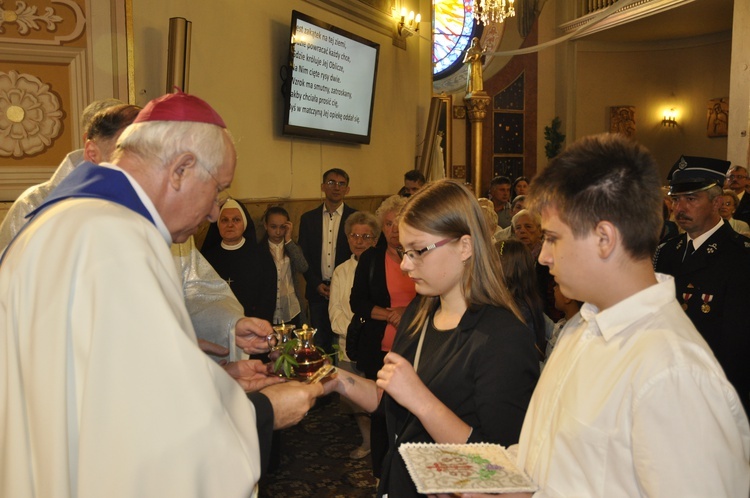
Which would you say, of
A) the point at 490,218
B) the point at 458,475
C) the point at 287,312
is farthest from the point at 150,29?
the point at 458,475

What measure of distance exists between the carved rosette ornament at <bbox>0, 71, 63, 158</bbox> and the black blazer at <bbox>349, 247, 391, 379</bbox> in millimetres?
2154

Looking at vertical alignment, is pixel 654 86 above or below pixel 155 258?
above

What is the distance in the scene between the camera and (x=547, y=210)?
1.56 m

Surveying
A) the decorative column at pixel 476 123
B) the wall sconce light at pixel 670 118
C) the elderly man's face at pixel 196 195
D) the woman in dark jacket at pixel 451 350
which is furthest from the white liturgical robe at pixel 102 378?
the wall sconce light at pixel 670 118

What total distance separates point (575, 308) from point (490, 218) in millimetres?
1590

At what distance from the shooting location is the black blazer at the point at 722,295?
358cm

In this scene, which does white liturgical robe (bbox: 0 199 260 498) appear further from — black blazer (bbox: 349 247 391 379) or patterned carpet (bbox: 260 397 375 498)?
patterned carpet (bbox: 260 397 375 498)

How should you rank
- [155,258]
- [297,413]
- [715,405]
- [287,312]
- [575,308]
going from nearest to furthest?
[715,405] < [155,258] < [297,413] < [575,308] < [287,312]

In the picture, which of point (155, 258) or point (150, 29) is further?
point (150, 29)

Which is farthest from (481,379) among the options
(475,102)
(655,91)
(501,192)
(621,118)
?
(655,91)

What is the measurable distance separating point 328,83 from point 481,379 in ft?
19.7

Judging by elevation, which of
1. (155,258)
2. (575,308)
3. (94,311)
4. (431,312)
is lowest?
(575,308)

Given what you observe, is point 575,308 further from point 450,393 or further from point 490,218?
point 450,393

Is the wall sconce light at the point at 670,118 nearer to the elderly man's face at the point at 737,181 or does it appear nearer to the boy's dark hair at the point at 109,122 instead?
the elderly man's face at the point at 737,181
